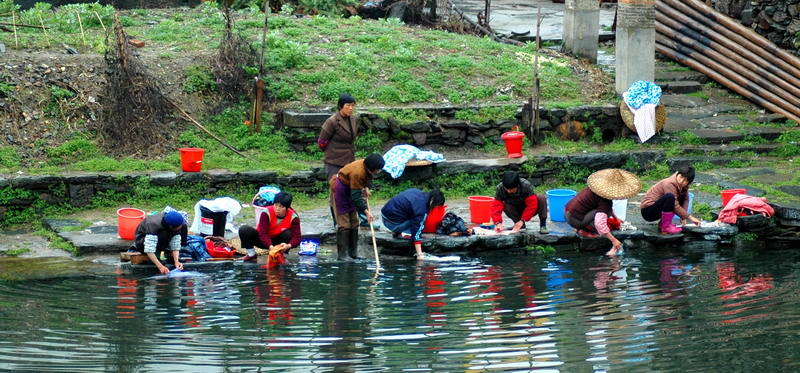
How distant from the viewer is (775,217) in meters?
12.1

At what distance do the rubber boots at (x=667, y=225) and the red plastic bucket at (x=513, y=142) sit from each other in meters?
2.95

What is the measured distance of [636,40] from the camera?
15641 millimetres

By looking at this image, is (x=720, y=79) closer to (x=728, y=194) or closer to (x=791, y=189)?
(x=791, y=189)

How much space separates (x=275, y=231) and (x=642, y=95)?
7096mm

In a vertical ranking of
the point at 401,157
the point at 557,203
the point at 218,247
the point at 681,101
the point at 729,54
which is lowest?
the point at 218,247

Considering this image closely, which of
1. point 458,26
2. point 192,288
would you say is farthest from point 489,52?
point 192,288

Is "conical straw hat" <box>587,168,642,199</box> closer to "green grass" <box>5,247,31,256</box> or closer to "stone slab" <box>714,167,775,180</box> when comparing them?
"stone slab" <box>714,167,775,180</box>

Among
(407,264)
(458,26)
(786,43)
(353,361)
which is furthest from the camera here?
(458,26)

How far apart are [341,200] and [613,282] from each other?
3198 mm

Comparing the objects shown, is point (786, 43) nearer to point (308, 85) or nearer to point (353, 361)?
point (308, 85)

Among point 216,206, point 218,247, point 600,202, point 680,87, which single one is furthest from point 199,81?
point 680,87

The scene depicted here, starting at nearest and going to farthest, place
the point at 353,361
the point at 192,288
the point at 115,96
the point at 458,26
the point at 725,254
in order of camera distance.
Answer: the point at 353,361 → the point at 192,288 → the point at 725,254 → the point at 115,96 → the point at 458,26

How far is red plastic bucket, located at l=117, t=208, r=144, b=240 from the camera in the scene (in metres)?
11.0

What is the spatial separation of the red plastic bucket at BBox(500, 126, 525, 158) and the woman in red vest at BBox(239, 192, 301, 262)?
4.30 m
